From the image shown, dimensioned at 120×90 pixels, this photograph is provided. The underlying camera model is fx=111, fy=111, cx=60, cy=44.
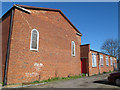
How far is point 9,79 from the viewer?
28.4ft

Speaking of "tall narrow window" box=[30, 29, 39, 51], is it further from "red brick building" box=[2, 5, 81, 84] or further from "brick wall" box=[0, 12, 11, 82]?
"brick wall" box=[0, 12, 11, 82]

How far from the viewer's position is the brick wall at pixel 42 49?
30.9ft

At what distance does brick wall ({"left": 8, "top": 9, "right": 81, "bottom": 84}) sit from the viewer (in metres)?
9.42

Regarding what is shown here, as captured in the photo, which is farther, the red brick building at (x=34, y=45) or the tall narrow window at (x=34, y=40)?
the tall narrow window at (x=34, y=40)

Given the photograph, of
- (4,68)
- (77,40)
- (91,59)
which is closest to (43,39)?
(4,68)

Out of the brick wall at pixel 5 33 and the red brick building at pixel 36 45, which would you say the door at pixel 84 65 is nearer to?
the red brick building at pixel 36 45

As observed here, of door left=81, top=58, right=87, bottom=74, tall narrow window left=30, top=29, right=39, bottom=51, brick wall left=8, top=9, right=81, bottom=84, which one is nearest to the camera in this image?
brick wall left=8, top=9, right=81, bottom=84

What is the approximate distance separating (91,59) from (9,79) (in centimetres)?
1231

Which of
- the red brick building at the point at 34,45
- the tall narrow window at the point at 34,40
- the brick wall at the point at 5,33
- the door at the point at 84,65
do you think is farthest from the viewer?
the door at the point at 84,65

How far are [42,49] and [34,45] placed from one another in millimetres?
1006

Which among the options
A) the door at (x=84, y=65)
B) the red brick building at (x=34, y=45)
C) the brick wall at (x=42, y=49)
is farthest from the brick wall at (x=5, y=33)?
the door at (x=84, y=65)

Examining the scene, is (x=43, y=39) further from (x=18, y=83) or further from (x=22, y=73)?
(x=18, y=83)

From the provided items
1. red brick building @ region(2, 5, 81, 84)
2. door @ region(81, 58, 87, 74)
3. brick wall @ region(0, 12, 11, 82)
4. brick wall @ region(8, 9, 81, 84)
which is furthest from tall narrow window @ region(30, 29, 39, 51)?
door @ region(81, 58, 87, 74)

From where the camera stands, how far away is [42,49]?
37.4 feet
